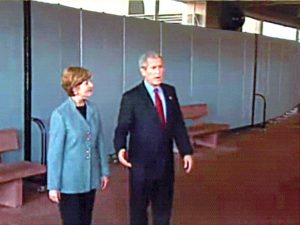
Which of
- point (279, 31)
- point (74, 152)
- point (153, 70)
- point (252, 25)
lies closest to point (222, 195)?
point (153, 70)

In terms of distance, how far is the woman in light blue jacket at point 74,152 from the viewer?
2.32m

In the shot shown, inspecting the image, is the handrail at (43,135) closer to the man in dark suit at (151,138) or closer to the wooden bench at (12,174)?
the wooden bench at (12,174)

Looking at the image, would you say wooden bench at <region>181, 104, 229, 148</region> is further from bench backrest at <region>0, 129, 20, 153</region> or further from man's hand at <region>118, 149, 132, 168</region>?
man's hand at <region>118, 149, 132, 168</region>

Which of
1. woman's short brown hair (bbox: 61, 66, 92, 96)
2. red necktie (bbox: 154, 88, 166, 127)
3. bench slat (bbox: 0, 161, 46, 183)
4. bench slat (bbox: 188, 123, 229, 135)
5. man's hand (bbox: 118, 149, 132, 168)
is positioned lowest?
bench slat (bbox: 188, 123, 229, 135)

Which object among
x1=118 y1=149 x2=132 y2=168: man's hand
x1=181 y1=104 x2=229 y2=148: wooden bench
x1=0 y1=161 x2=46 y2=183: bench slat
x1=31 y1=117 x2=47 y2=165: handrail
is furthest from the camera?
x1=181 y1=104 x2=229 y2=148: wooden bench

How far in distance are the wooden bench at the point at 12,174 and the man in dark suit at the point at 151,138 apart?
1.36m

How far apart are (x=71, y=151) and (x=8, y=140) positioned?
6.23ft

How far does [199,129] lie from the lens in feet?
21.6

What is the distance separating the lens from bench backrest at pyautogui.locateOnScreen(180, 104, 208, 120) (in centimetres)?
666

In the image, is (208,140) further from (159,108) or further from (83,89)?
(83,89)

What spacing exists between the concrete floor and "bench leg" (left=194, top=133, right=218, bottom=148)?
59cm

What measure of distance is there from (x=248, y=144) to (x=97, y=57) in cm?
261

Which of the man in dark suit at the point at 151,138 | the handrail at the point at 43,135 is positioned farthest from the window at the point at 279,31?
the man in dark suit at the point at 151,138

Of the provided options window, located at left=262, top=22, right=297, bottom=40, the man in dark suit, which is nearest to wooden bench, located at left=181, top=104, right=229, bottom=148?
the man in dark suit
